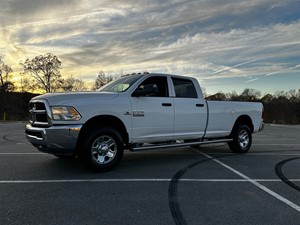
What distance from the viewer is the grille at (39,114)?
6000 millimetres

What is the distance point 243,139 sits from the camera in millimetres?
9445

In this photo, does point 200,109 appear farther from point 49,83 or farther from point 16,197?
point 49,83

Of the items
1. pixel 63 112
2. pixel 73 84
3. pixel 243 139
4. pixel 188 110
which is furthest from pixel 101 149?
pixel 73 84

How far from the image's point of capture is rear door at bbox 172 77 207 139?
7563 millimetres

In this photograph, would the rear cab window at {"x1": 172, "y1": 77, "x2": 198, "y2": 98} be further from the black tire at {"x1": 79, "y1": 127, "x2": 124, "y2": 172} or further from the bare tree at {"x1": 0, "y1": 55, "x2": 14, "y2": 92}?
the bare tree at {"x1": 0, "y1": 55, "x2": 14, "y2": 92}

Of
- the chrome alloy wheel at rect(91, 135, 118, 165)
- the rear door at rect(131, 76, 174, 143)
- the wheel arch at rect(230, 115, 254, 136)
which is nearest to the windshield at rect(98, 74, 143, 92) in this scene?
the rear door at rect(131, 76, 174, 143)

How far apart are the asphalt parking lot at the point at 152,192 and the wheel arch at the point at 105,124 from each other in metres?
0.75

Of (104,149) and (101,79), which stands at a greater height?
(101,79)

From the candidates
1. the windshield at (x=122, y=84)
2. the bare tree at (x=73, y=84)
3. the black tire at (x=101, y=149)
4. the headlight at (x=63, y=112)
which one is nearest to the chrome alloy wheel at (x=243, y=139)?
the windshield at (x=122, y=84)

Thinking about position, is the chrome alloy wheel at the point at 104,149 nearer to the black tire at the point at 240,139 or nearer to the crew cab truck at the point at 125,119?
the crew cab truck at the point at 125,119

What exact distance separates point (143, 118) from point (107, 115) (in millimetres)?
906

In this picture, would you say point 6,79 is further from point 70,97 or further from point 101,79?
point 70,97

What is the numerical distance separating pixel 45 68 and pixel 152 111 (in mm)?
61757

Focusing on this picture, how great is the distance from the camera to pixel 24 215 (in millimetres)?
3900
